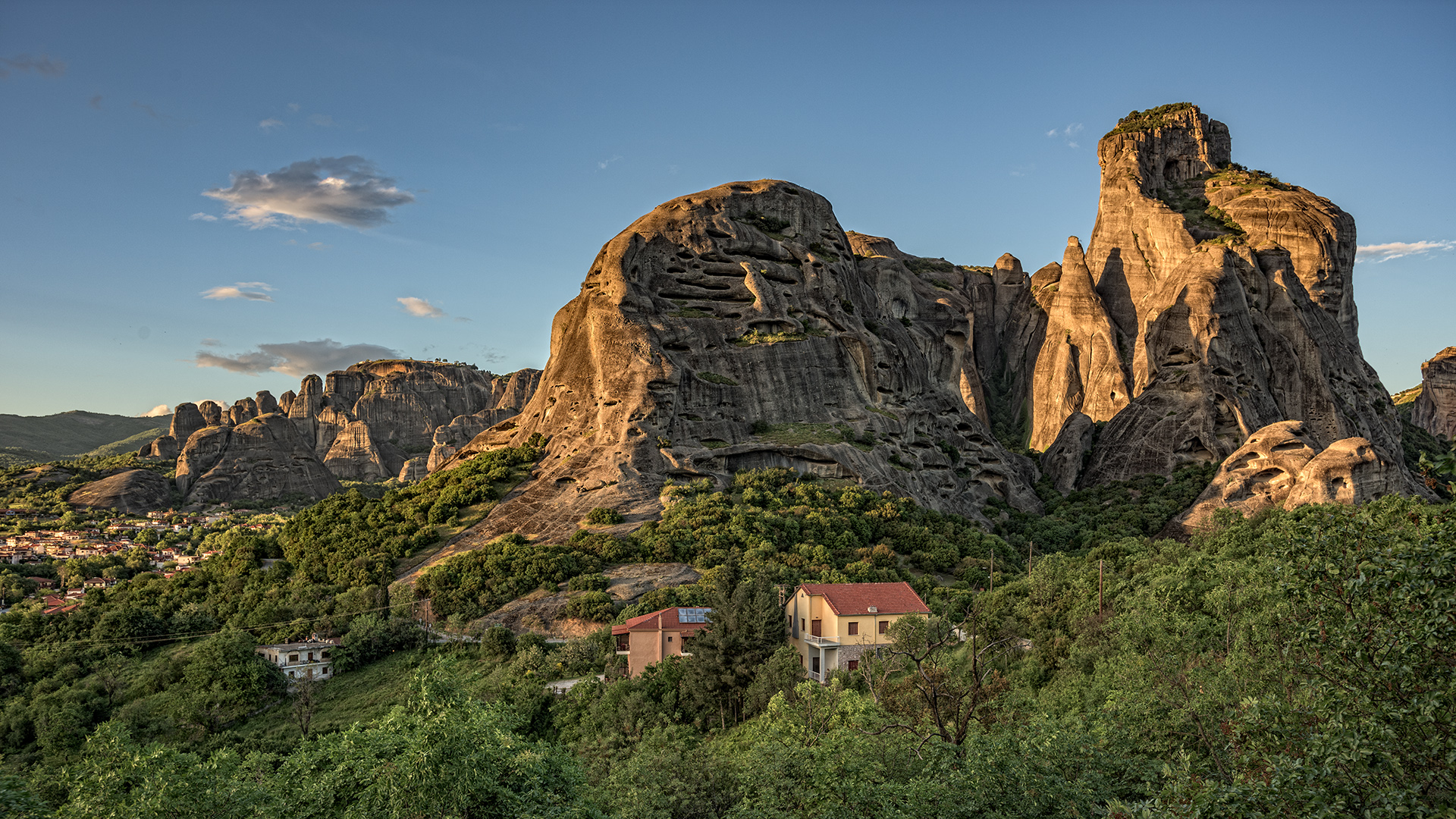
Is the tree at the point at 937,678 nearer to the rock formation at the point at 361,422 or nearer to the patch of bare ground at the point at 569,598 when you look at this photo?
the patch of bare ground at the point at 569,598

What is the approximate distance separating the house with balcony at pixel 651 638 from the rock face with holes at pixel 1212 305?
179ft

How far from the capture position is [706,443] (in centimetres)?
6912

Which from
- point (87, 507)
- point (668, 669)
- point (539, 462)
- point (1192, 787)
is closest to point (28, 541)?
point (87, 507)

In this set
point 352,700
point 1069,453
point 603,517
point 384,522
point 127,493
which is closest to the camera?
point 352,700

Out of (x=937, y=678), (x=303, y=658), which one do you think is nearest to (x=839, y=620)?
(x=937, y=678)

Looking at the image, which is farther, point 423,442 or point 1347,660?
point 423,442

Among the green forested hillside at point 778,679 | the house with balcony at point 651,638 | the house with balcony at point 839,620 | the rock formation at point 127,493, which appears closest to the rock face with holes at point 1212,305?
the green forested hillside at point 778,679

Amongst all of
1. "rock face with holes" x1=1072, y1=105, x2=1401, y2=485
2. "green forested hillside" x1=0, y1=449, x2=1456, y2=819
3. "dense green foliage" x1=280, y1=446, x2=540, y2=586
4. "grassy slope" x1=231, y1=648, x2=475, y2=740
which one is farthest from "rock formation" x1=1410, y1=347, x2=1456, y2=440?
"grassy slope" x1=231, y1=648, x2=475, y2=740

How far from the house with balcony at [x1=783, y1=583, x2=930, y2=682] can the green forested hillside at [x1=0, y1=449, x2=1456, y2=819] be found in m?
2.05

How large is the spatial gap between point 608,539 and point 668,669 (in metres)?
17.9

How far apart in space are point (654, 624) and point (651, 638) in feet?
2.19

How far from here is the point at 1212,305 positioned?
84.2 metres

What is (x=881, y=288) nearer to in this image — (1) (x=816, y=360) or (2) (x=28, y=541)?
(1) (x=816, y=360)

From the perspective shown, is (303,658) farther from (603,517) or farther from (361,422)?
(361,422)
